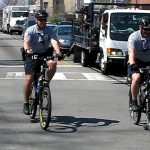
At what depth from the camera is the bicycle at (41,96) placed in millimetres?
8266

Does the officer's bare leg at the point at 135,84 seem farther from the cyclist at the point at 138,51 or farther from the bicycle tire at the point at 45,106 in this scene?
the bicycle tire at the point at 45,106

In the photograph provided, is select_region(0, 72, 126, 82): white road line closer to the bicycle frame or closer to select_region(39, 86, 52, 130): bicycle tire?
the bicycle frame

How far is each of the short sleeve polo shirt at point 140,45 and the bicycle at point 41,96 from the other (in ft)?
4.25

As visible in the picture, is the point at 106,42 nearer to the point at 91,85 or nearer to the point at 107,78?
the point at 107,78

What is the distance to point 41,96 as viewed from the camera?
8.57m


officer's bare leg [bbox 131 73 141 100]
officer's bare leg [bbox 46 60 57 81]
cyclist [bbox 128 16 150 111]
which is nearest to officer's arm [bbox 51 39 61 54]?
officer's bare leg [bbox 46 60 57 81]

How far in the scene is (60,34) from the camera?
94.8ft

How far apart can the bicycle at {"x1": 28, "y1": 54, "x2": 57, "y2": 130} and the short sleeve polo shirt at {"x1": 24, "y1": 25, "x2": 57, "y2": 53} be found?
0.15 meters

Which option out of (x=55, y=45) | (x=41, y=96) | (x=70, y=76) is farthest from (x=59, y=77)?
(x=41, y=96)

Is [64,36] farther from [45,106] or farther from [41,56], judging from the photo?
[45,106]

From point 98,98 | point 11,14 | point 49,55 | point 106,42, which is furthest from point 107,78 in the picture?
point 11,14

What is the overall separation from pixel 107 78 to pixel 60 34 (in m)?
12.4

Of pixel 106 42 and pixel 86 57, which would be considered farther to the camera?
pixel 86 57

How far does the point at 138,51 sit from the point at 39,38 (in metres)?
1.63
